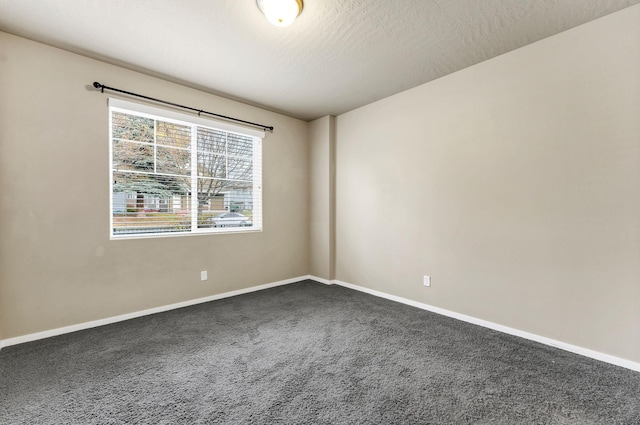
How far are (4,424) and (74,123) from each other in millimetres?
2387

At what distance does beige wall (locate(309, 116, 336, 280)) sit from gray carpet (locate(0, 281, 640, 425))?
5.28 ft

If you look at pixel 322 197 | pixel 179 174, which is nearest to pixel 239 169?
pixel 179 174

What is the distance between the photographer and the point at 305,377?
199 cm

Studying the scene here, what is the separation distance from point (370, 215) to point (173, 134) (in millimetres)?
2678

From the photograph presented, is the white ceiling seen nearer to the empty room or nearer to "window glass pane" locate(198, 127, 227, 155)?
the empty room

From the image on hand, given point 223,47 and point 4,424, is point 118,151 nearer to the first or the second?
point 223,47

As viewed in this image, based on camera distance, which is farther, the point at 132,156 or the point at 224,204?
the point at 224,204

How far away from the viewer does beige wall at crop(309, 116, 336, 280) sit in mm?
4418

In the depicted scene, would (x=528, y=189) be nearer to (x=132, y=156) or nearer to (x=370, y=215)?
(x=370, y=215)

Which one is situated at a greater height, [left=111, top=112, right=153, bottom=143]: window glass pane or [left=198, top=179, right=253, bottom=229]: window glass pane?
[left=111, top=112, right=153, bottom=143]: window glass pane

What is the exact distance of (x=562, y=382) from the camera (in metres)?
1.92

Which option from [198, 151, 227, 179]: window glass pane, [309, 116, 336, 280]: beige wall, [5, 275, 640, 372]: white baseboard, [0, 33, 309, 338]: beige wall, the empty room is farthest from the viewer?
[309, 116, 336, 280]: beige wall

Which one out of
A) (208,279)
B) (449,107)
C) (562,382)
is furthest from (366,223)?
(562,382)

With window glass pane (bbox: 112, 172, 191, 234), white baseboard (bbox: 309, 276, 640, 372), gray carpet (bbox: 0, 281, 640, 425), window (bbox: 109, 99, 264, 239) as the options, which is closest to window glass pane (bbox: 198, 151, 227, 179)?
window (bbox: 109, 99, 264, 239)
